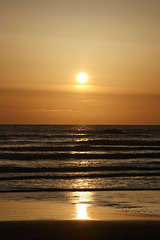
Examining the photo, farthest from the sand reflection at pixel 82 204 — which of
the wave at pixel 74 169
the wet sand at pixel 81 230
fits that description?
the wave at pixel 74 169

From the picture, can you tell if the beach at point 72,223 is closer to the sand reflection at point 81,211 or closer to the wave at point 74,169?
the sand reflection at point 81,211

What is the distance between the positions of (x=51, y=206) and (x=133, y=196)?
410cm

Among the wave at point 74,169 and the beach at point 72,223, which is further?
the wave at point 74,169

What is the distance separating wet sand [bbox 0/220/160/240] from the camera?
351 inches

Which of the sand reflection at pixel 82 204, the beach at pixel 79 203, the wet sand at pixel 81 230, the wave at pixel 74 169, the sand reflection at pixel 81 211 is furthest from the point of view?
the wave at pixel 74 169

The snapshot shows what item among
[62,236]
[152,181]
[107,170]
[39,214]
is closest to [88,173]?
[107,170]

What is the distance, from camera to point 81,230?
9477 mm

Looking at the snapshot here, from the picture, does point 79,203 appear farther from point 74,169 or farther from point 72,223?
point 74,169

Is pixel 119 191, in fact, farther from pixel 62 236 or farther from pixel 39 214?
pixel 62 236

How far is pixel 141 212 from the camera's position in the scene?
40.8 ft

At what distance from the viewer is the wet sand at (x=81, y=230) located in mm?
8906

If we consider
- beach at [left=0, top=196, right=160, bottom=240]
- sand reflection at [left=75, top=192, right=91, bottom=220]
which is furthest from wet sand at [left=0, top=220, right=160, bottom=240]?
sand reflection at [left=75, top=192, right=91, bottom=220]

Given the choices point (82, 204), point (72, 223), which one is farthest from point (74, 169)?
point (72, 223)

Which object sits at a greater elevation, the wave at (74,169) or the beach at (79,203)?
the wave at (74,169)
